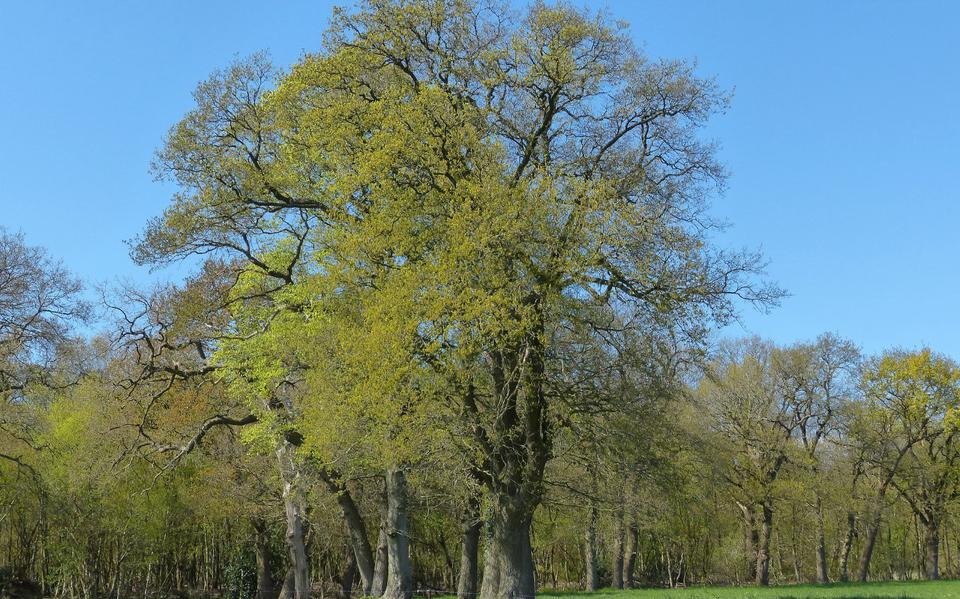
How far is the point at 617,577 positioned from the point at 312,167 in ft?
95.6

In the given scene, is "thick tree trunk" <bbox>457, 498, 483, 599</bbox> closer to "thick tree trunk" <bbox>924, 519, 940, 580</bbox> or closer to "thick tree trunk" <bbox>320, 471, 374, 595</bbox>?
"thick tree trunk" <bbox>320, 471, 374, 595</bbox>

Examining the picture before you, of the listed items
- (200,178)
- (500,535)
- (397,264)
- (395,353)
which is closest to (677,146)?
(397,264)

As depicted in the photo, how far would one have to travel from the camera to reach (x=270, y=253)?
26.7 meters

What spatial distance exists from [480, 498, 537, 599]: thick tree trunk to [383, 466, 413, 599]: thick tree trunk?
20.2 feet

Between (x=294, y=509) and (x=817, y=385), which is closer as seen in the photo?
(x=294, y=509)

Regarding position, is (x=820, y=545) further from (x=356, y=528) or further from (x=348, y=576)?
(x=356, y=528)

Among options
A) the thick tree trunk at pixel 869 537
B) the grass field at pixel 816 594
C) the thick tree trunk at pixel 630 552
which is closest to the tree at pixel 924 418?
the thick tree trunk at pixel 869 537

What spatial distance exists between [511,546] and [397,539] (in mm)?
7341

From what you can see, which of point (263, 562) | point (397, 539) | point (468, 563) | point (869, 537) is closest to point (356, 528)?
point (468, 563)

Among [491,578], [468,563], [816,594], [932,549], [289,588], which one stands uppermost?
[491,578]

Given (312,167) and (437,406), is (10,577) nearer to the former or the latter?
(312,167)

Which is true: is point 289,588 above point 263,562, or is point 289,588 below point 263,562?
below

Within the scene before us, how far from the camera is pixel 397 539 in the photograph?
2569 centimetres

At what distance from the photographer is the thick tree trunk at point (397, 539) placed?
2544 cm
